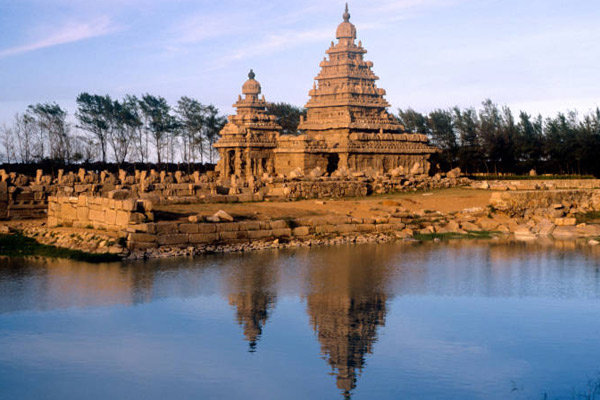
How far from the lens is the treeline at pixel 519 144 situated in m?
50.6

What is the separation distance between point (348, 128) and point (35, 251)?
1019 inches

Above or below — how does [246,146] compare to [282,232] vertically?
above

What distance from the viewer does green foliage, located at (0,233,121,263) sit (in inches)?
820

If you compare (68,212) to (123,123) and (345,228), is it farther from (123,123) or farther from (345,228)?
(123,123)

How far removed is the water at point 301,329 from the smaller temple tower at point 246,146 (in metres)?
29.9

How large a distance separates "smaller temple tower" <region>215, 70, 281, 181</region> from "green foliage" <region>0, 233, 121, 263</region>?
2429 cm

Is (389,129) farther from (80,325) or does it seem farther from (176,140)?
(80,325)

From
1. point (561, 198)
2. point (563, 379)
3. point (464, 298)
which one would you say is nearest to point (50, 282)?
point (464, 298)

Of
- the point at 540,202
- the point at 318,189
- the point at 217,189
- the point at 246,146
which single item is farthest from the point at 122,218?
the point at 246,146

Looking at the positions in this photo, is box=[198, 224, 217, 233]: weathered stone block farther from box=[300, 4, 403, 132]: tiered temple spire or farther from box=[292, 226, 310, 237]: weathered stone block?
box=[300, 4, 403, 132]: tiered temple spire

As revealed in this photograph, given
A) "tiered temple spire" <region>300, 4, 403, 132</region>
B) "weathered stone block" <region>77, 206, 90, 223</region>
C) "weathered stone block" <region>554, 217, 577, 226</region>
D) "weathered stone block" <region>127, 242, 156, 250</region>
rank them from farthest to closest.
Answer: "tiered temple spire" <region>300, 4, 403, 132</region> → "weathered stone block" <region>554, 217, 577, 226</region> → "weathered stone block" <region>77, 206, 90, 223</region> → "weathered stone block" <region>127, 242, 156, 250</region>

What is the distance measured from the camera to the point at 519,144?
177ft

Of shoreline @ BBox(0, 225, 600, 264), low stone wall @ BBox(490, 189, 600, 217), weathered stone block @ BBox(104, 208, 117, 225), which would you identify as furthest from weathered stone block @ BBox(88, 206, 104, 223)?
low stone wall @ BBox(490, 189, 600, 217)

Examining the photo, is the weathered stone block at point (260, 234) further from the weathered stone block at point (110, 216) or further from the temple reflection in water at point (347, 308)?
the weathered stone block at point (110, 216)
